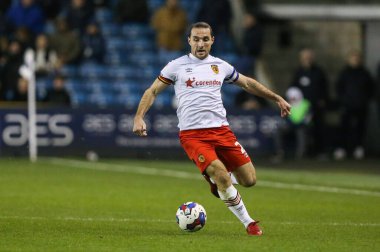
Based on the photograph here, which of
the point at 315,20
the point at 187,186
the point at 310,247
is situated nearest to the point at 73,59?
the point at 315,20

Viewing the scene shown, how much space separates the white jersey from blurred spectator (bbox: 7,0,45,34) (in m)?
15.7

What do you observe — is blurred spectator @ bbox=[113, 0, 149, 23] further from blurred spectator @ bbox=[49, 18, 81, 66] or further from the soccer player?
the soccer player

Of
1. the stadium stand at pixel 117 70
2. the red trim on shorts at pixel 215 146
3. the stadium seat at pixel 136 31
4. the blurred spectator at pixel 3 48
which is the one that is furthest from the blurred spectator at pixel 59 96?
the red trim on shorts at pixel 215 146

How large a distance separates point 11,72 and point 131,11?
3962mm

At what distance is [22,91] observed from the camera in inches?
1013

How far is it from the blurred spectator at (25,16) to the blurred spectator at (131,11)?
210 centimetres

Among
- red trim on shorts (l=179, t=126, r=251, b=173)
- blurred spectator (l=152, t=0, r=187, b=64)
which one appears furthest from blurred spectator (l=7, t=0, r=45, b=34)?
red trim on shorts (l=179, t=126, r=251, b=173)

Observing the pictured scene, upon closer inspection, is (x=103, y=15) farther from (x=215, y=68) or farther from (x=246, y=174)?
(x=246, y=174)

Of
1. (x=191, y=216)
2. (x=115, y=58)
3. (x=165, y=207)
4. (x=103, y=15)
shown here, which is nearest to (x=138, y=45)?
(x=115, y=58)

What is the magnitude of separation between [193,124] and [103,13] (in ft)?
57.2

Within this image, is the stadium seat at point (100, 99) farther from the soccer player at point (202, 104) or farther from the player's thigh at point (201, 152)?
the player's thigh at point (201, 152)

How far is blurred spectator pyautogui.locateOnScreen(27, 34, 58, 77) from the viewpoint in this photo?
26.4 metres

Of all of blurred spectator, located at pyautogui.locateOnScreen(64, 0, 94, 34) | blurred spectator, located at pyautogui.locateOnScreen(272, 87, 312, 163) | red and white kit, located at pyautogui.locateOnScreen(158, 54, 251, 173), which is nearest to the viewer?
red and white kit, located at pyautogui.locateOnScreen(158, 54, 251, 173)

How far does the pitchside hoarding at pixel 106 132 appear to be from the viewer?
25.0 m
